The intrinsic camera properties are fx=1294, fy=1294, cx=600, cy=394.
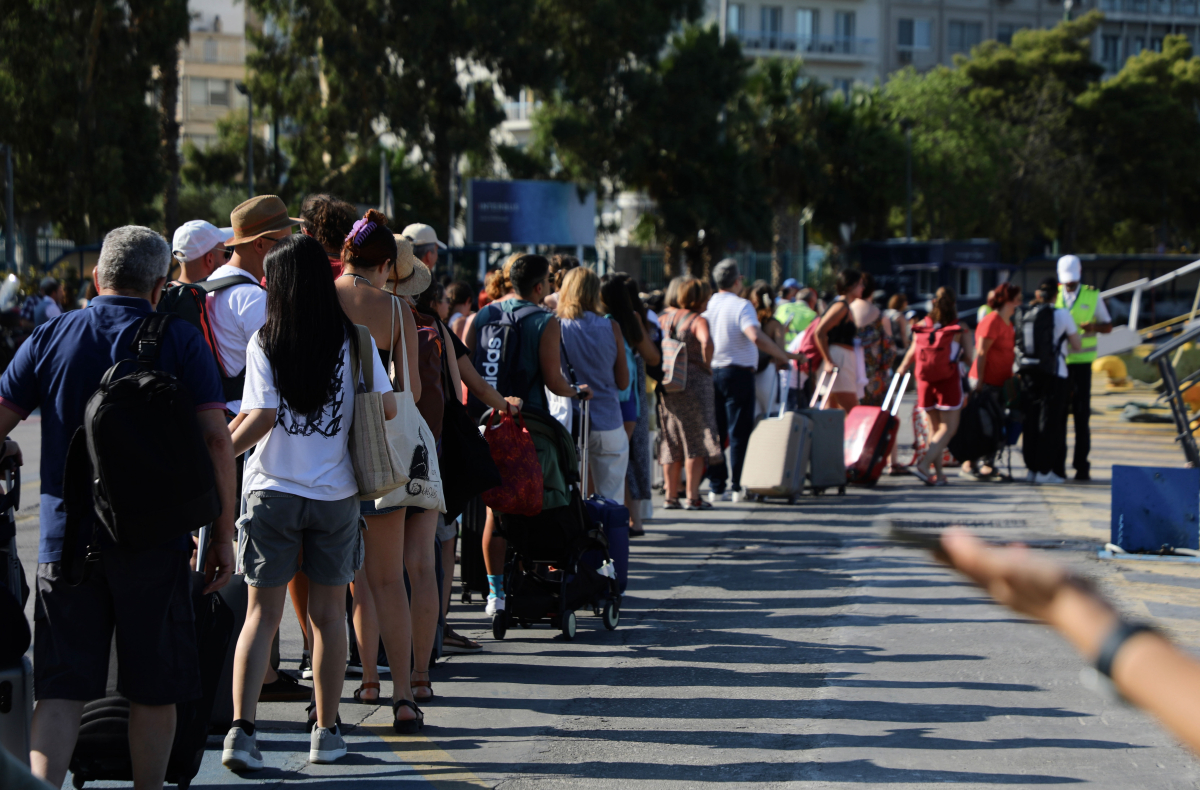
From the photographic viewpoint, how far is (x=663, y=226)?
4509cm

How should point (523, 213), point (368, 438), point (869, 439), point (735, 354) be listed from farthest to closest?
point (523, 213)
point (869, 439)
point (735, 354)
point (368, 438)

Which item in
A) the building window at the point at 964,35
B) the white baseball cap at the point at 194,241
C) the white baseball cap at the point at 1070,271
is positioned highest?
the building window at the point at 964,35

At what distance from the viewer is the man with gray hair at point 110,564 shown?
370 centimetres

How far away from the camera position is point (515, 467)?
630 centimetres

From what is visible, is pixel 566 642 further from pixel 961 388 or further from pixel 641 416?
pixel 961 388

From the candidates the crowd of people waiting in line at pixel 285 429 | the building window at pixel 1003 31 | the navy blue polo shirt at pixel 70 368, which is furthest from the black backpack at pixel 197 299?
the building window at pixel 1003 31

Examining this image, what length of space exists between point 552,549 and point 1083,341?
753cm

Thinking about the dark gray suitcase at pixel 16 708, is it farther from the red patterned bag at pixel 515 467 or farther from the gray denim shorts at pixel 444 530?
the red patterned bag at pixel 515 467

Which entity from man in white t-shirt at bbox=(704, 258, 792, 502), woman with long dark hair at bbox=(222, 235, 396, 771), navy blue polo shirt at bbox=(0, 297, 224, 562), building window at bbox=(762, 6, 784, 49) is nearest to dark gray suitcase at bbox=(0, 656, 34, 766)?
navy blue polo shirt at bbox=(0, 297, 224, 562)

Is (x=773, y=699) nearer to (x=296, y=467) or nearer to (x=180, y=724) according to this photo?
(x=296, y=467)

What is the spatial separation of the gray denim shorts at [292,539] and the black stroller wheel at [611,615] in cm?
240

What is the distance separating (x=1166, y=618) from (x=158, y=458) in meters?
5.43

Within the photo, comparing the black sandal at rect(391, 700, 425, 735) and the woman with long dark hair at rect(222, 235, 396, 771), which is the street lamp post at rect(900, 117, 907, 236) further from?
the woman with long dark hair at rect(222, 235, 396, 771)

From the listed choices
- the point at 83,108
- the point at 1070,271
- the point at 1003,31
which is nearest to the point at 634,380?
the point at 1070,271
